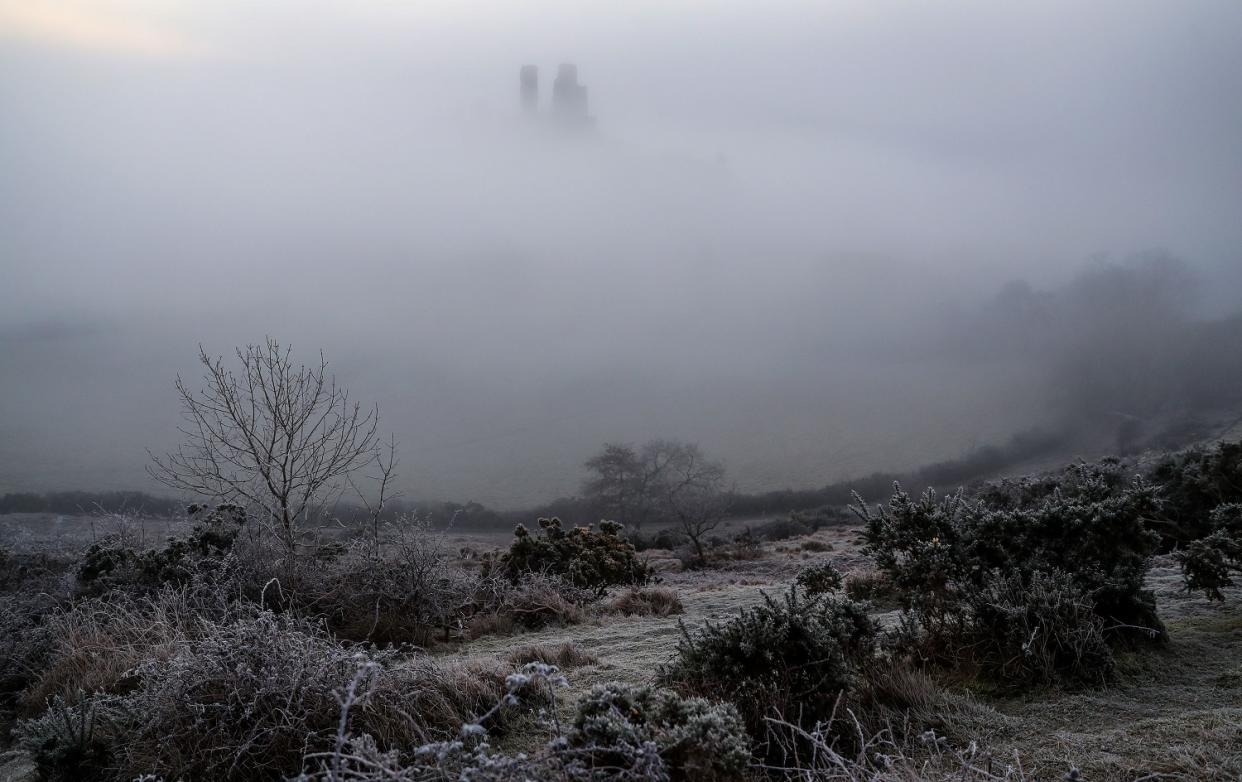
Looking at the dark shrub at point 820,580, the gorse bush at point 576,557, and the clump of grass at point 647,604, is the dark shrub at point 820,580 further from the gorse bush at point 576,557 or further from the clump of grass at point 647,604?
the gorse bush at point 576,557

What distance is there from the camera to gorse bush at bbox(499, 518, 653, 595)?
42.3ft

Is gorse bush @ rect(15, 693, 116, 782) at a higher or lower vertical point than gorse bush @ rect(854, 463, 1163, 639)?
lower

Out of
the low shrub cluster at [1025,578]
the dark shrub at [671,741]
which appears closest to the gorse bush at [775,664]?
the dark shrub at [671,741]

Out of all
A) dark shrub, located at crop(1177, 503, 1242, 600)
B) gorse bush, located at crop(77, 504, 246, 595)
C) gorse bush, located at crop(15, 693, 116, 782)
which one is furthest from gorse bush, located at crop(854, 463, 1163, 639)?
gorse bush, located at crop(77, 504, 246, 595)

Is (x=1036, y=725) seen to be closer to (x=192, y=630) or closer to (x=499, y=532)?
(x=192, y=630)

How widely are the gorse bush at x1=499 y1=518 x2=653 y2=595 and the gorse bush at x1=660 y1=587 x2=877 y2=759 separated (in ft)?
24.3

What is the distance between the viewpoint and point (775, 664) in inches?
182

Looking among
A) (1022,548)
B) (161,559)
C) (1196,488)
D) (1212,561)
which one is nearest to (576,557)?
(161,559)

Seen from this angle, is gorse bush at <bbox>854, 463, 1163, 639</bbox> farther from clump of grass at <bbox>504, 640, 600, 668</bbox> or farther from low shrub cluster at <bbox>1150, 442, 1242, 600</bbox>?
clump of grass at <bbox>504, 640, 600, 668</bbox>

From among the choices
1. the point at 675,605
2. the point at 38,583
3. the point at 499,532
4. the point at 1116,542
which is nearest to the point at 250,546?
the point at 38,583

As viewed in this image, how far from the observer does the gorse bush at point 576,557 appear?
42.3 feet

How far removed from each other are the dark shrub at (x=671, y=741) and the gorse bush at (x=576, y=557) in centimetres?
857

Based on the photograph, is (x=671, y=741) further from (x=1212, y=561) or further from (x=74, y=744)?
(x=1212, y=561)

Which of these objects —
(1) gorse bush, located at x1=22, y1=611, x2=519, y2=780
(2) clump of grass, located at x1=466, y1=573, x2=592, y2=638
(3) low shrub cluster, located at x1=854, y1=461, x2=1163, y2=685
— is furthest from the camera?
(2) clump of grass, located at x1=466, y1=573, x2=592, y2=638
